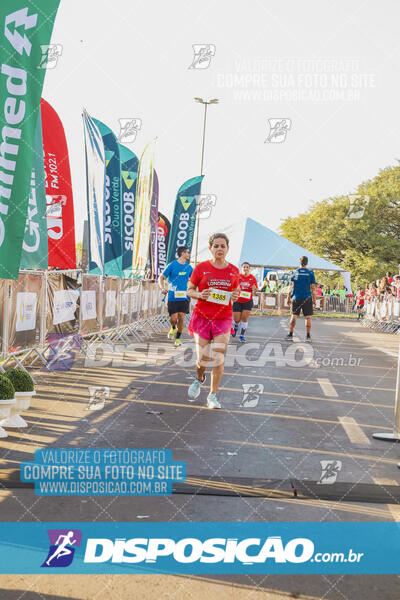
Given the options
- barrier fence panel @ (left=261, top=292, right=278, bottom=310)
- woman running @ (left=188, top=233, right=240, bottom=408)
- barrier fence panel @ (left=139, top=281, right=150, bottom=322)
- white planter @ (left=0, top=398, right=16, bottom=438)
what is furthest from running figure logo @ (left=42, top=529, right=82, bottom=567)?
barrier fence panel @ (left=261, top=292, right=278, bottom=310)

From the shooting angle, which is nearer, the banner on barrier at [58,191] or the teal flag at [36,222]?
the teal flag at [36,222]

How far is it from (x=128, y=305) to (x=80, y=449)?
35.9ft

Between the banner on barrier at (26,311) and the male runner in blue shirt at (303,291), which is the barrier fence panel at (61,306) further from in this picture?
the male runner in blue shirt at (303,291)

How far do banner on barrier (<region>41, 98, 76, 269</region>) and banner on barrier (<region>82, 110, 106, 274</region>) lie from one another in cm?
55

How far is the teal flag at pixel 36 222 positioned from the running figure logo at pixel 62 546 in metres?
6.96

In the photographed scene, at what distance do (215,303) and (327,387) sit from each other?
8.79 ft

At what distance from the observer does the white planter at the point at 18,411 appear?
19.7ft

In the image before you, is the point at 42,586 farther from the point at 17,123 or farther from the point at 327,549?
the point at 17,123

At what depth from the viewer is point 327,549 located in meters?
3.28

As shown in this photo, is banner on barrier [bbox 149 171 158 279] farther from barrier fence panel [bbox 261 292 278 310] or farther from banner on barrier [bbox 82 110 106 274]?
barrier fence panel [bbox 261 292 278 310]

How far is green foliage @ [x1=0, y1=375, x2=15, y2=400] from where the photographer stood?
5727 mm

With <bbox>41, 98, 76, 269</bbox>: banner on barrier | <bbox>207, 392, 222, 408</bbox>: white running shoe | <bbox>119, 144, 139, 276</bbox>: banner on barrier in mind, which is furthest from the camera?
<bbox>119, 144, 139, 276</bbox>: banner on barrier

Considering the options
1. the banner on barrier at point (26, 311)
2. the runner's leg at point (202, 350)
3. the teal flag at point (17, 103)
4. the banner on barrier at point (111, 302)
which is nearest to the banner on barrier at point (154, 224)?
the banner on barrier at point (111, 302)

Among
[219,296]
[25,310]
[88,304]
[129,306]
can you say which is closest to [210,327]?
[219,296]
